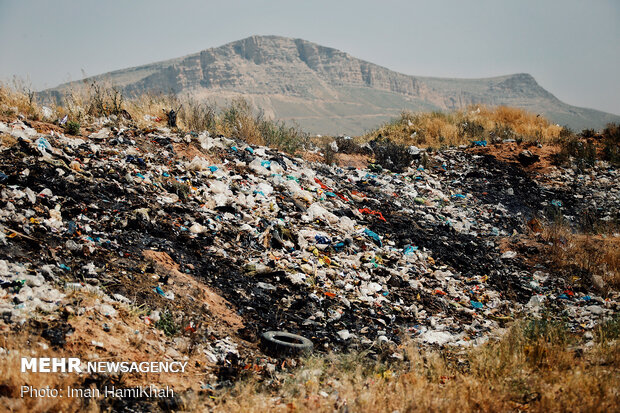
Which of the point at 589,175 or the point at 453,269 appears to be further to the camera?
the point at 589,175

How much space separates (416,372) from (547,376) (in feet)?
2.58

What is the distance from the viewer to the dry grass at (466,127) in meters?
11.3

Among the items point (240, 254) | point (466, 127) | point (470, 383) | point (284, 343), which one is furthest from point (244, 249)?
point (466, 127)

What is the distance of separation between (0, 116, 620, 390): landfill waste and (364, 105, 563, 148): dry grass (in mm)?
4678

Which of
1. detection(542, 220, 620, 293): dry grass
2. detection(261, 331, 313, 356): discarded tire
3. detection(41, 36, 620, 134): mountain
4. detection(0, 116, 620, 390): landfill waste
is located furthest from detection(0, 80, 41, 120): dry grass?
detection(41, 36, 620, 134): mountain

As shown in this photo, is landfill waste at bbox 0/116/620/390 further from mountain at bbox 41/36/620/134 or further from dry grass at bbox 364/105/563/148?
mountain at bbox 41/36/620/134

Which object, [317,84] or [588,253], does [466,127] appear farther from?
[317,84]

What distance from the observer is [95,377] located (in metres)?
2.24

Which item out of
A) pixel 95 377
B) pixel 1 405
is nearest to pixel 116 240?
pixel 95 377

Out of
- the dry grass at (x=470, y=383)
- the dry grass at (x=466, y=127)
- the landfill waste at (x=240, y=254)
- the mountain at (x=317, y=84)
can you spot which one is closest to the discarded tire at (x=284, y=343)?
the landfill waste at (x=240, y=254)

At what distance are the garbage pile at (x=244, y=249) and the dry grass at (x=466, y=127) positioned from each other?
467 cm

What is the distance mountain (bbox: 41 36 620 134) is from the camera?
144 m

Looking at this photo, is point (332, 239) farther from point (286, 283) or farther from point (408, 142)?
point (408, 142)

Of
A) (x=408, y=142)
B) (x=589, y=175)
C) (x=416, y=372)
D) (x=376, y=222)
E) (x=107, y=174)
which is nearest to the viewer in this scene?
(x=416, y=372)
